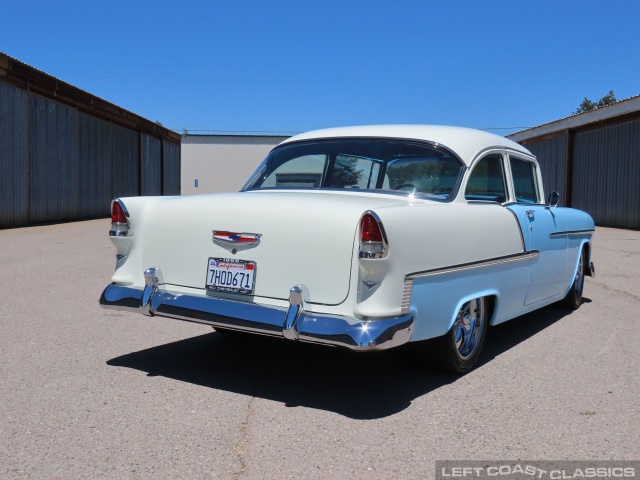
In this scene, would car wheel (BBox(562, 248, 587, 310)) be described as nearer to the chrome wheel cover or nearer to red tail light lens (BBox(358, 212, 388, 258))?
the chrome wheel cover

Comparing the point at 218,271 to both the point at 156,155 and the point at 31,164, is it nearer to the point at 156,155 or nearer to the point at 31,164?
the point at 31,164

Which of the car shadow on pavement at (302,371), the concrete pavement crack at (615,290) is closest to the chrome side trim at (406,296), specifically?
the car shadow on pavement at (302,371)

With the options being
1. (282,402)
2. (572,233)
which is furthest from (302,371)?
(572,233)

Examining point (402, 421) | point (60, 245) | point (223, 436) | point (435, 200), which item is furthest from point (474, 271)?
point (60, 245)

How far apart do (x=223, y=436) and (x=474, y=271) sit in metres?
1.86

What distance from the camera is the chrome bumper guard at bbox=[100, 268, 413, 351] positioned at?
3354mm

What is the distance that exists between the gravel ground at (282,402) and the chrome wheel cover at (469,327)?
19cm

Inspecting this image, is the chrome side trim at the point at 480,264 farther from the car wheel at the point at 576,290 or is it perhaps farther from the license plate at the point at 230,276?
the car wheel at the point at 576,290

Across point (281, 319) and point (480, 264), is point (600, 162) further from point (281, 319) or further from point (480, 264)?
point (281, 319)

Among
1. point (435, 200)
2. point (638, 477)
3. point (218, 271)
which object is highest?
point (435, 200)

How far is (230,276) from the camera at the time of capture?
383 cm

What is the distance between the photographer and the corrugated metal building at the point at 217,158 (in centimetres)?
4078

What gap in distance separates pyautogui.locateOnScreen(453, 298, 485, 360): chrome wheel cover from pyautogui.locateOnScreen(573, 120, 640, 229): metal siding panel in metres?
19.2

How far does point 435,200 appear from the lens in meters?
4.23
